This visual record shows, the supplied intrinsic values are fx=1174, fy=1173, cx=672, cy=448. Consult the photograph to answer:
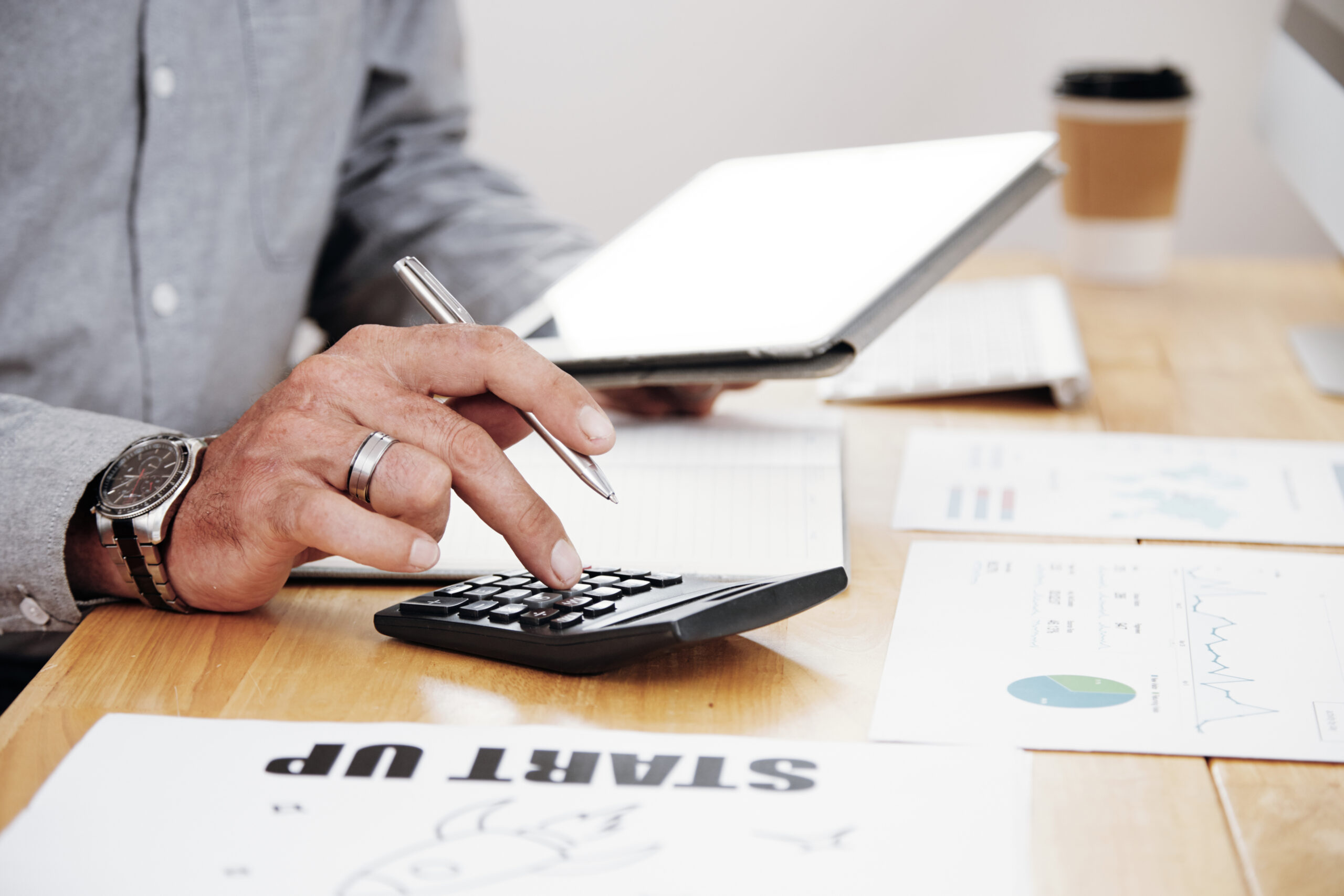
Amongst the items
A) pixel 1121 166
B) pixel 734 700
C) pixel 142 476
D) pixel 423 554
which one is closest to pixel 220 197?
pixel 142 476

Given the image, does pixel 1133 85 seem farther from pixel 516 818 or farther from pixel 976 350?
pixel 516 818

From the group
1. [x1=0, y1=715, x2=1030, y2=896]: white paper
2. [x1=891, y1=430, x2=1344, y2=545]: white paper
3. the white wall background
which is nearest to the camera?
[x1=0, y1=715, x2=1030, y2=896]: white paper

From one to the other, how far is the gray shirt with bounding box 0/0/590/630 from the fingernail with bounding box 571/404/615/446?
306mm

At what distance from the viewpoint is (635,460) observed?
651mm

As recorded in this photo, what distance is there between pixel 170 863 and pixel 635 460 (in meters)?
0.36

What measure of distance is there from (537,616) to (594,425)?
0.08m

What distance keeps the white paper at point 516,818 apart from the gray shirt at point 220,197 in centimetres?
36

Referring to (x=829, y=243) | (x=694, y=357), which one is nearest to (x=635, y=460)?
(x=694, y=357)

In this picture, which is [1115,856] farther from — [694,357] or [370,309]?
[370,309]

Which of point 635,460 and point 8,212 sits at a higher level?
point 8,212

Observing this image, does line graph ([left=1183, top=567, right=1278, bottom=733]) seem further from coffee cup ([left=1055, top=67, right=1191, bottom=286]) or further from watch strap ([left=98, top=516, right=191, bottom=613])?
coffee cup ([left=1055, top=67, right=1191, bottom=286])

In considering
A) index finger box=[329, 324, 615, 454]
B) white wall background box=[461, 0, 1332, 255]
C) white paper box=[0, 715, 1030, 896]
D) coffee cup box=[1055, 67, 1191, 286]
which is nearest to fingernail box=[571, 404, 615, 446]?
index finger box=[329, 324, 615, 454]

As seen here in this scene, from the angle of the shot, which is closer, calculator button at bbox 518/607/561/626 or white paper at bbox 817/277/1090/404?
calculator button at bbox 518/607/561/626

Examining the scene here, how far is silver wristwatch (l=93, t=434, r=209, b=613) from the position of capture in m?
0.50
